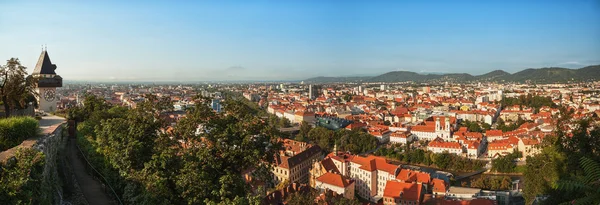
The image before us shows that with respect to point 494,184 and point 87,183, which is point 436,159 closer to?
point 494,184

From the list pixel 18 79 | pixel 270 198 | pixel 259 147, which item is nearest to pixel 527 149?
pixel 270 198

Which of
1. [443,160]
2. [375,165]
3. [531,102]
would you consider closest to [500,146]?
[443,160]

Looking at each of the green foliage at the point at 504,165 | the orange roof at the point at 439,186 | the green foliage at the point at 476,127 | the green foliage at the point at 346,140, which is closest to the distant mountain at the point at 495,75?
the green foliage at the point at 476,127

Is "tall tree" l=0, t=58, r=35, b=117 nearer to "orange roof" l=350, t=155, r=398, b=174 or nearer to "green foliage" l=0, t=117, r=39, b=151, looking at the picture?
"green foliage" l=0, t=117, r=39, b=151

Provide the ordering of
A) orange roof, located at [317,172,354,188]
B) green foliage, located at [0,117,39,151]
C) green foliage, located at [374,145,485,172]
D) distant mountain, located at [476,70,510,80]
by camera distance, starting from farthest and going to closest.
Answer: distant mountain, located at [476,70,510,80] < green foliage, located at [374,145,485,172] < orange roof, located at [317,172,354,188] < green foliage, located at [0,117,39,151]

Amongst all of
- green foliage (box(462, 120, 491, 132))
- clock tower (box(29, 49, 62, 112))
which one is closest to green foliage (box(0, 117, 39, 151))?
clock tower (box(29, 49, 62, 112))

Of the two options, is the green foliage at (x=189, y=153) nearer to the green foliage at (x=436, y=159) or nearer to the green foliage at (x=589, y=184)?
the green foliage at (x=589, y=184)
